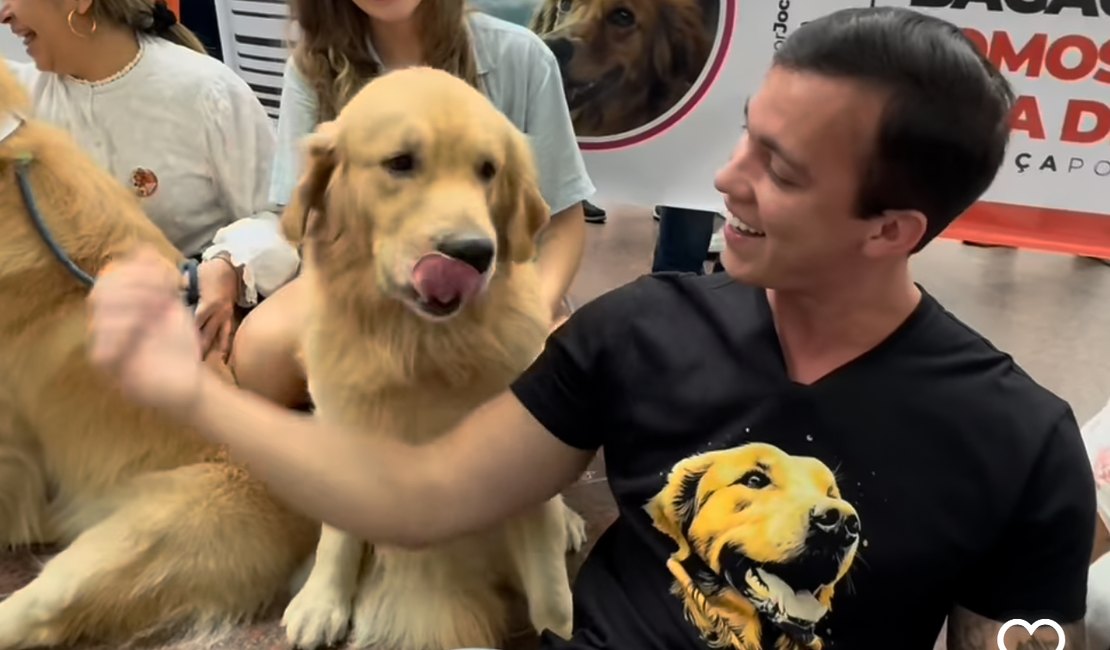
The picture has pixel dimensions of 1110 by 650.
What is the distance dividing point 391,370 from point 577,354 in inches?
11.7

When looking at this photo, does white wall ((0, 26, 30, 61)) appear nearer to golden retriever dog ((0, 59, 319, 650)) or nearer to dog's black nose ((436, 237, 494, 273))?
golden retriever dog ((0, 59, 319, 650))

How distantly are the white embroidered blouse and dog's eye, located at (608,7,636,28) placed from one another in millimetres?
1065

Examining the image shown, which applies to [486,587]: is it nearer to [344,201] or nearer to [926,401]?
[344,201]

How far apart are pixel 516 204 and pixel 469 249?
Result: 193mm

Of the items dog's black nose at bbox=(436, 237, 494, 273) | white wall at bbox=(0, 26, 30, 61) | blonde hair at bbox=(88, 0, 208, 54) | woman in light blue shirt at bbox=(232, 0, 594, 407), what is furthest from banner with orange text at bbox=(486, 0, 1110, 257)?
dog's black nose at bbox=(436, 237, 494, 273)

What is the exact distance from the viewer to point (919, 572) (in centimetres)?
91

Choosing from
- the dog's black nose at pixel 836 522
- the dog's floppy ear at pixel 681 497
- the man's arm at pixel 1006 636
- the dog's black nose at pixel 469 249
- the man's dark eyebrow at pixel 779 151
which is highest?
the man's dark eyebrow at pixel 779 151

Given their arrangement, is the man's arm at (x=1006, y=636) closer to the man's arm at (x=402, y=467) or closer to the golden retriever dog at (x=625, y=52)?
the man's arm at (x=402, y=467)

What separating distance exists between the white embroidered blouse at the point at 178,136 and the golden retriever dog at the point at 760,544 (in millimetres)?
993

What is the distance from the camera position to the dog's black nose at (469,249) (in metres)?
1.06

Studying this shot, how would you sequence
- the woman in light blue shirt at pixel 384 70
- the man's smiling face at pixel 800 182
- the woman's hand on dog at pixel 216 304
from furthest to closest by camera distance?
1. the woman in light blue shirt at pixel 384 70
2. the woman's hand on dog at pixel 216 304
3. the man's smiling face at pixel 800 182

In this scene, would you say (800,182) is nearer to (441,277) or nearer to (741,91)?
(441,277)

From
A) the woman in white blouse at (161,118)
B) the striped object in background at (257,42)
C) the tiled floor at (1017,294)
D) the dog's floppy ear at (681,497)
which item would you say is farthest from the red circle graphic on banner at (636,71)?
the dog's floppy ear at (681,497)

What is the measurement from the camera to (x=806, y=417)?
935 mm
